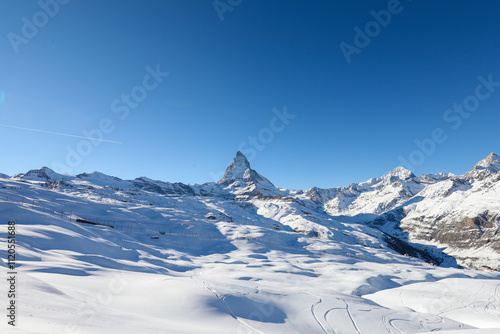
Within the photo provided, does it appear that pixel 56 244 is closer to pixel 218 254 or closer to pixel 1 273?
pixel 1 273

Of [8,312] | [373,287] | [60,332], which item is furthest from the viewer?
[373,287]

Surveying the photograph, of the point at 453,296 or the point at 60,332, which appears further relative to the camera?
the point at 453,296

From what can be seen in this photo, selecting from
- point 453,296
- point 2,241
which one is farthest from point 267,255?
point 2,241

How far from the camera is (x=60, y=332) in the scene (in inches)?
305

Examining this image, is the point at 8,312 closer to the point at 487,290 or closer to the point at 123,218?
the point at 487,290

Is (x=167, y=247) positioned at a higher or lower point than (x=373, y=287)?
higher

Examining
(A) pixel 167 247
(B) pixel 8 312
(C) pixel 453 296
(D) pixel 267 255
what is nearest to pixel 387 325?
(C) pixel 453 296

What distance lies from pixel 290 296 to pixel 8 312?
1668 centimetres

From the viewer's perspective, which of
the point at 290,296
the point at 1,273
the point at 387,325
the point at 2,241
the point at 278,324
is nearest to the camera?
the point at 1,273

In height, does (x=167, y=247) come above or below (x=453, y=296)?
above

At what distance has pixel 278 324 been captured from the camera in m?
15.3

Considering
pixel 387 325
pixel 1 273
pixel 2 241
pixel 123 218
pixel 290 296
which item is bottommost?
pixel 387 325

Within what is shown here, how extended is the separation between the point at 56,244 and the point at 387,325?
32464mm

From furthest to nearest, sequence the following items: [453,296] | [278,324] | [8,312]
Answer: [453,296] < [278,324] < [8,312]
